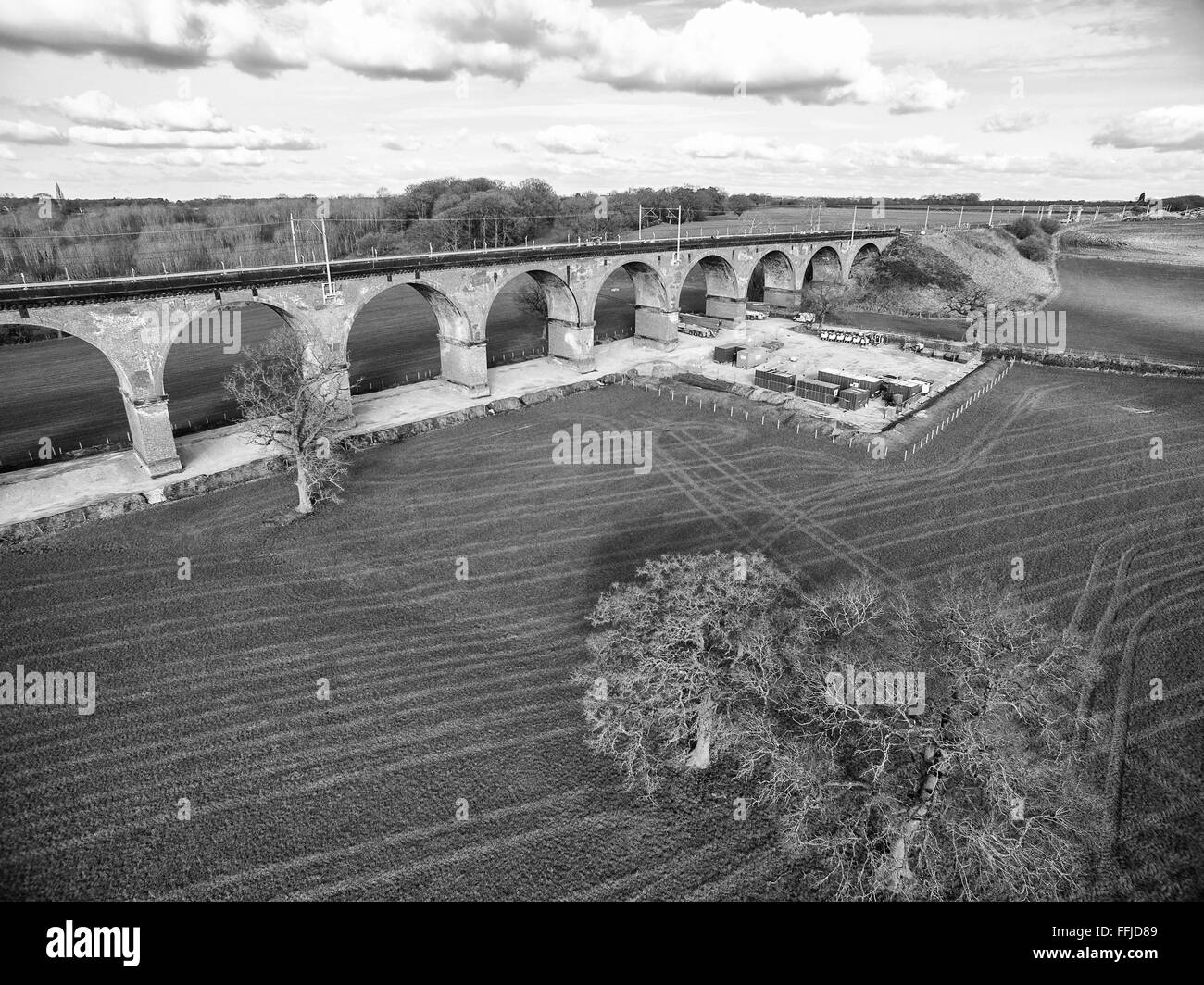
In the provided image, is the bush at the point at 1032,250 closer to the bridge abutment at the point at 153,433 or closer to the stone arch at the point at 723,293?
the stone arch at the point at 723,293

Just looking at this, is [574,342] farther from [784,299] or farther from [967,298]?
[967,298]

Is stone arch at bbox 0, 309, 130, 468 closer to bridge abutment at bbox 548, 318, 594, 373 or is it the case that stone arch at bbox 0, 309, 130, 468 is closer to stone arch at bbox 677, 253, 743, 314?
bridge abutment at bbox 548, 318, 594, 373

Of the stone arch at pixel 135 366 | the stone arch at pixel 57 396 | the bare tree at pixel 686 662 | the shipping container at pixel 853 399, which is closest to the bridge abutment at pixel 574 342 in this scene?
the shipping container at pixel 853 399

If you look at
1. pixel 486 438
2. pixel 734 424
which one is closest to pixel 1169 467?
pixel 734 424

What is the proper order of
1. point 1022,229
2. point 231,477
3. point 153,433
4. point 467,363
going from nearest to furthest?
point 153,433 → point 231,477 → point 467,363 → point 1022,229

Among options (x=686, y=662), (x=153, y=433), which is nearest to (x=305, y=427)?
(x=153, y=433)

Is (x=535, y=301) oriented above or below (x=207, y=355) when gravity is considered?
above
